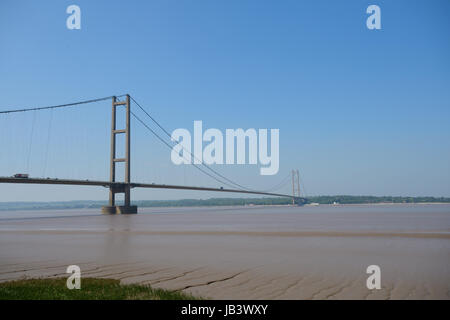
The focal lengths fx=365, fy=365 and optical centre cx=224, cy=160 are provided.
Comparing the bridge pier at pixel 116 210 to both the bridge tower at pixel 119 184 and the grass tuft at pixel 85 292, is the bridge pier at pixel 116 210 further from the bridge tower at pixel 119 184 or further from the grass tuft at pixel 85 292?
the grass tuft at pixel 85 292

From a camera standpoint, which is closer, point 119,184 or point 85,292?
point 85,292

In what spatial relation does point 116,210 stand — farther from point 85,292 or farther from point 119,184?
point 85,292

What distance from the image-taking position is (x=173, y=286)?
6.27 meters

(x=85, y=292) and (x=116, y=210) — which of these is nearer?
(x=85, y=292)

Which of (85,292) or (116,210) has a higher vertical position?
(85,292)

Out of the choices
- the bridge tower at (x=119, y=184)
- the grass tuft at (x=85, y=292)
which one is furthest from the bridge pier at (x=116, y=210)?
the grass tuft at (x=85, y=292)

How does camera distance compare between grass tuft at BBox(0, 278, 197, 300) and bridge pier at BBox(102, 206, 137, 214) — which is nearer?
grass tuft at BBox(0, 278, 197, 300)

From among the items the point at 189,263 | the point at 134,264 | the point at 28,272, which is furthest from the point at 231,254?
the point at 28,272

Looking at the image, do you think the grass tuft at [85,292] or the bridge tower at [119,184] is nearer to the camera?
the grass tuft at [85,292]

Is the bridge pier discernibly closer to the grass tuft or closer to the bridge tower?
the bridge tower

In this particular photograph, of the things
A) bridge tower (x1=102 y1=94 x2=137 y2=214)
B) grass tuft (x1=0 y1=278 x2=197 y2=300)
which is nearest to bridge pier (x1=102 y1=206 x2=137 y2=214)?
bridge tower (x1=102 y1=94 x2=137 y2=214)

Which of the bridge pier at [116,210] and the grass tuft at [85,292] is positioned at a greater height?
the grass tuft at [85,292]

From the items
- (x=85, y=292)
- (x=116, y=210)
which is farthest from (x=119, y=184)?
(x=85, y=292)
